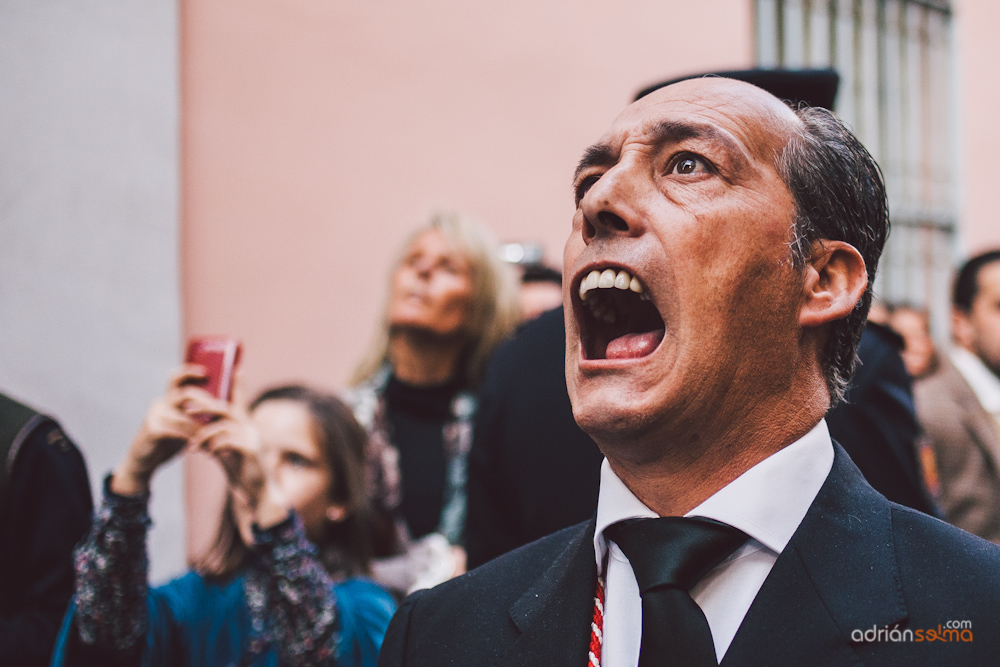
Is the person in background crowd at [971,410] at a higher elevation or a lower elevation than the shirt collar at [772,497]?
lower

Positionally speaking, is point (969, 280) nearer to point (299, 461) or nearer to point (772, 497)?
point (299, 461)

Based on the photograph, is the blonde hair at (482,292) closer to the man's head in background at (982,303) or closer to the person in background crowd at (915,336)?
the man's head in background at (982,303)

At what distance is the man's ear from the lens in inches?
50.6

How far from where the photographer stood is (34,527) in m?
1.84

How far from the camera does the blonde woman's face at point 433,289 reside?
126 inches

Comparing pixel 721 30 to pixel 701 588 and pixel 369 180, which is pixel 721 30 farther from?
pixel 701 588

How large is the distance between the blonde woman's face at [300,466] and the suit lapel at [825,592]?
1605mm

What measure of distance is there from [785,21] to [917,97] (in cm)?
182

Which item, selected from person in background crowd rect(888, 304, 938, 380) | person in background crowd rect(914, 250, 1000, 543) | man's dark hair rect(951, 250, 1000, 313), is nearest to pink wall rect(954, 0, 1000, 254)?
person in background crowd rect(888, 304, 938, 380)

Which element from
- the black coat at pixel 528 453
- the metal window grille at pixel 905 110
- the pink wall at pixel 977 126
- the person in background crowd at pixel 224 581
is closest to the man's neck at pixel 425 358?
the person in background crowd at pixel 224 581

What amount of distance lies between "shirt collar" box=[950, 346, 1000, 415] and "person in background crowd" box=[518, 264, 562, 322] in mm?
1792

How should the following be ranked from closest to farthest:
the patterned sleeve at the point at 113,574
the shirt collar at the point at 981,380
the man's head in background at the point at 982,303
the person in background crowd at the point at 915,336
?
the patterned sleeve at the point at 113,574, the shirt collar at the point at 981,380, the man's head in background at the point at 982,303, the person in background crowd at the point at 915,336

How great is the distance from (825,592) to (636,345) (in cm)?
42

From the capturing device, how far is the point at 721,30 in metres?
5.94
